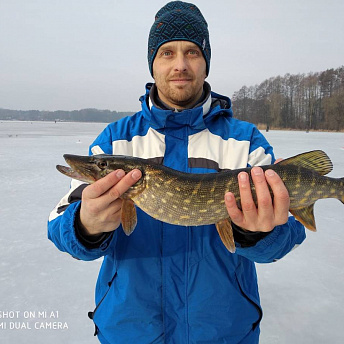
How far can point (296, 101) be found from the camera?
4997 cm

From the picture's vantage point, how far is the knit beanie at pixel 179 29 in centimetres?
200

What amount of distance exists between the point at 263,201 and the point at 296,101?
2156 inches

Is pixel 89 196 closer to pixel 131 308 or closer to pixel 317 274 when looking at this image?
pixel 131 308

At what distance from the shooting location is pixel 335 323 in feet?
7.29

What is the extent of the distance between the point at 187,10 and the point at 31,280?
9.13ft

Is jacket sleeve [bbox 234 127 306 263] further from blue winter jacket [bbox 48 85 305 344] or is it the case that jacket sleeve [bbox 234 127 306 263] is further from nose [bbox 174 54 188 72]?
nose [bbox 174 54 188 72]

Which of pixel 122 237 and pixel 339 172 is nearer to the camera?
pixel 122 237

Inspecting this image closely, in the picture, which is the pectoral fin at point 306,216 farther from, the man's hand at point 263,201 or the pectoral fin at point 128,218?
the pectoral fin at point 128,218

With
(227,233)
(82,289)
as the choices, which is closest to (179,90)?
(227,233)

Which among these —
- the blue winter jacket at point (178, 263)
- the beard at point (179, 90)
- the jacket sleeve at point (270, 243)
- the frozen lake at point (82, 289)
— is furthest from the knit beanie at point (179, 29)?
the frozen lake at point (82, 289)

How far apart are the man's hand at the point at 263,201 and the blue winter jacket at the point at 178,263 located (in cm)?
10

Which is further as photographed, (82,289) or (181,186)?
(82,289)

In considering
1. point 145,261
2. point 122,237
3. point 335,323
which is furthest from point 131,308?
point 335,323

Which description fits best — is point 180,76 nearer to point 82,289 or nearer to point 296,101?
point 82,289
